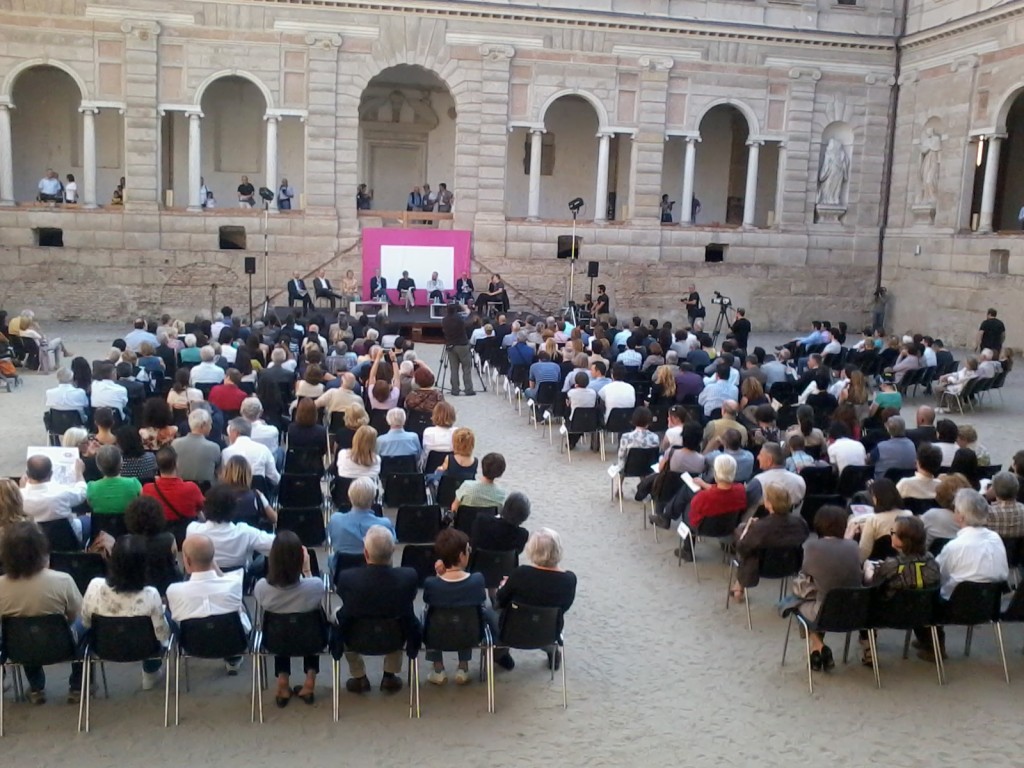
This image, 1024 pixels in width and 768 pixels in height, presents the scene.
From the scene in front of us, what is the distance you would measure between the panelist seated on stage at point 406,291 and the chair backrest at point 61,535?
17.2 meters

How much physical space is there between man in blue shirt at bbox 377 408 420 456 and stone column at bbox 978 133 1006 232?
1978 centimetres

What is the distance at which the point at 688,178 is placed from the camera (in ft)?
89.7

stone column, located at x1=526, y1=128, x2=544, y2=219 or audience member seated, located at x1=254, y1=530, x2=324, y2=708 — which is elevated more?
stone column, located at x1=526, y1=128, x2=544, y2=219

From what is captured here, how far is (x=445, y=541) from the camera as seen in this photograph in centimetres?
622

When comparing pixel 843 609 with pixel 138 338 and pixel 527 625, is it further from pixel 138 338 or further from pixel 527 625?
pixel 138 338

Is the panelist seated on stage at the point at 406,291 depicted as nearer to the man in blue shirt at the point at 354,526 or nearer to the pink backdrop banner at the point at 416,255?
the pink backdrop banner at the point at 416,255

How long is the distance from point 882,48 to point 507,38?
415 inches

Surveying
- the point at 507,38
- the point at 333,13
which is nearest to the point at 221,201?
the point at 333,13

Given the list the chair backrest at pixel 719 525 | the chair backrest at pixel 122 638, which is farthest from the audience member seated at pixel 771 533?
the chair backrest at pixel 122 638

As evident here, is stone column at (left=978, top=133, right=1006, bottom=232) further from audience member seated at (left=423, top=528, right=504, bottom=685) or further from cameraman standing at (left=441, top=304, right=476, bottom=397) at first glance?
audience member seated at (left=423, top=528, right=504, bottom=685)

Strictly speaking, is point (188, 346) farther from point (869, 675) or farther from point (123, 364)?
point (869, 675)

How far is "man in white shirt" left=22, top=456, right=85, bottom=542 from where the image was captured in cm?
718

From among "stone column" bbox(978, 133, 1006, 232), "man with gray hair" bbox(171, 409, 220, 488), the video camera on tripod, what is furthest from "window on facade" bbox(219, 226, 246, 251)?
"stone column" bbox(978, 133, 1006, 232)

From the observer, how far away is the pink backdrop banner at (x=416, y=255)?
80.6ft
